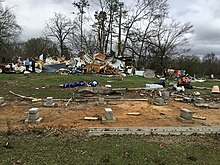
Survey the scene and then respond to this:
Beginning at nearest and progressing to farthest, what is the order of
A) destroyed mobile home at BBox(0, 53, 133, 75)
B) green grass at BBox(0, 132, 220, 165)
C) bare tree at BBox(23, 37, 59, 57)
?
green grass at BBox(0, 132, 220, 165)
destroyed mobile home at BBox(0, 53, 133, 75)
bare tree at BBox(23, 37, 59, 57)

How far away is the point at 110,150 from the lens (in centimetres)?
459

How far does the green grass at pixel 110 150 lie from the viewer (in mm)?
4188

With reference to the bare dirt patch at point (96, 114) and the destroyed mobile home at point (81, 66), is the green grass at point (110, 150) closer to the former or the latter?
the bare dirt patch at point (96, 114)

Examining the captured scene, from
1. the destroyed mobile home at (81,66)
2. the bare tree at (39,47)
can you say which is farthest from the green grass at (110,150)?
the bare tree at (39,47)

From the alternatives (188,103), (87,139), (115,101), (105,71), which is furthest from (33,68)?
(87,139)

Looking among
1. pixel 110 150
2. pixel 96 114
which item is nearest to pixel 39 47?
pixel 96 114

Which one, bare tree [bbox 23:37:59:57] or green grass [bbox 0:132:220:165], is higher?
bare tree [bbox 23:37:59:57]

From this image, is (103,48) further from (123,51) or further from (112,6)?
(112,6)

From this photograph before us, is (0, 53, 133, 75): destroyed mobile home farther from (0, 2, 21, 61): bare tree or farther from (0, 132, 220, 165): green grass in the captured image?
(0, 132, 220, 165): green grass

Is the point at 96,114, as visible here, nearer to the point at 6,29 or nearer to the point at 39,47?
the point at 6,29

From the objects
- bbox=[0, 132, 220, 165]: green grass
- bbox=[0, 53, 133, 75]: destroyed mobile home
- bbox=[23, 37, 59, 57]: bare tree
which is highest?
bbox=[23, 37, 59, 57]: bare tree


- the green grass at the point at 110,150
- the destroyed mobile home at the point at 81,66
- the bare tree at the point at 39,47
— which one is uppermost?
the bare tree at the point at 39,47

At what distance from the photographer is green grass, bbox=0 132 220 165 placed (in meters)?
4.19

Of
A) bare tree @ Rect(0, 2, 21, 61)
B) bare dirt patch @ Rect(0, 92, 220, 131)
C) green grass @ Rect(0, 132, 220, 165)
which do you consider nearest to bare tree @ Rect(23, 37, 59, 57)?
bare tree @ Rect(0, 2, 21, 61)
